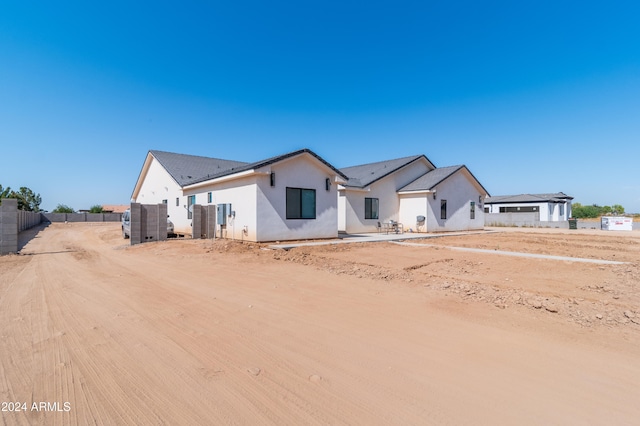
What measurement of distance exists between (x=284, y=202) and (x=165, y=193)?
13.7 metres

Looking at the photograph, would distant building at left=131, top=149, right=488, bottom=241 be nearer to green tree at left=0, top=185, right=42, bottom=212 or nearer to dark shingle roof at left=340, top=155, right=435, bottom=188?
dark shingle roof at left=340, top=155, right=435, bottom=188

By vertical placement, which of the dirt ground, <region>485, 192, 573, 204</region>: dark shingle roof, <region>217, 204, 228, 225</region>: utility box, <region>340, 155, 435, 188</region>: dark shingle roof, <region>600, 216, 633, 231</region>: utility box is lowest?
the dirt ground

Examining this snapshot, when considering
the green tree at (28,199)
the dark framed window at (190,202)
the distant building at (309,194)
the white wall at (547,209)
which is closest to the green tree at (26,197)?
the green tree at (28,199)

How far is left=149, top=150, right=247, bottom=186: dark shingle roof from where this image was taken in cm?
2156

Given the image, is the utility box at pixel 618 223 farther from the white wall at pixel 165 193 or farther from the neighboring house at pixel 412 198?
the white wall at pixel 165 193

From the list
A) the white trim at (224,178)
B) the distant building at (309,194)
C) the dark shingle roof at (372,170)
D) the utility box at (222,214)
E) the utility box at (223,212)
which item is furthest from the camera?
the dark shingle roof at (372,170)

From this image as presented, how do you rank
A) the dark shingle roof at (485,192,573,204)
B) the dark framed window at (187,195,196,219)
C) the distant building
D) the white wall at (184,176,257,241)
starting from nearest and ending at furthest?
1. the white wall at (184,176,257,241)
2. the distant building
3. the dark framed window at (187,195,196,219)
4. the dark shingle roof at (485,192,573,204)

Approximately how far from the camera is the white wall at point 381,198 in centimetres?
1920

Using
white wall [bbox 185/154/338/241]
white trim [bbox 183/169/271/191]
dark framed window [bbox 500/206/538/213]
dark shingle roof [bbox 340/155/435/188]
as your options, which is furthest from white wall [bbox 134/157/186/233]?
dark framed window [bbox 500/206/538/213]

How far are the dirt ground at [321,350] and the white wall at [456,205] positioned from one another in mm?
14044

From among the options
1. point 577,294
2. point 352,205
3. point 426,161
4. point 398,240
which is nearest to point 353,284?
point 577,294

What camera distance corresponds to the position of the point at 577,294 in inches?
220

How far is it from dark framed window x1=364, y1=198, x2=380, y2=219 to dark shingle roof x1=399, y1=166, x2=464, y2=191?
2760 millimetres

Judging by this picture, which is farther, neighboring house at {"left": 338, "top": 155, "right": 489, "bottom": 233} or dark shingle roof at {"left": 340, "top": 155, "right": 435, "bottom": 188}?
dark shingle roof at {"left": 340, "top": 155, "right": 435, "bottom": 188}
